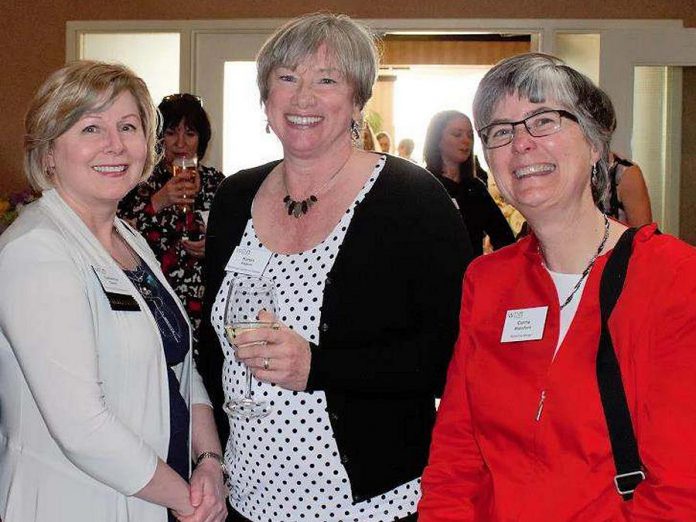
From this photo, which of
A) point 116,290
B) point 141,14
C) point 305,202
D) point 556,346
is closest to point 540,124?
point 556,346

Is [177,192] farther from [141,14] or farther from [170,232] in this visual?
[141,14]

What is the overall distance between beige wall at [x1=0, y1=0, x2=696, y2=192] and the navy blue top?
445 cm

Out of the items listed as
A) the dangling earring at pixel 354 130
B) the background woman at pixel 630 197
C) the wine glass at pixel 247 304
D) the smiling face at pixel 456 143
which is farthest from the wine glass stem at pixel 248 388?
the smiling face at pixel 456 143

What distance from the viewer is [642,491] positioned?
1528mm

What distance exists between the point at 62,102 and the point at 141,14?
461 cm

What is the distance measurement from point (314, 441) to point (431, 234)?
524 mm

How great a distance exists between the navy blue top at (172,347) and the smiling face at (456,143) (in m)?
3.39

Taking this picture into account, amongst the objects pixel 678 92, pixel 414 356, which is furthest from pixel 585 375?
pixel 678 92

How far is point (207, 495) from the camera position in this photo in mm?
1977

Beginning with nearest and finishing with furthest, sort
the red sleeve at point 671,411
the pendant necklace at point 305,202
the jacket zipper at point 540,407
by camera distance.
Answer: the red sleeve at point 671,411 < the jacket zipper at point 540,407 < the pendant necklace at point 305,202

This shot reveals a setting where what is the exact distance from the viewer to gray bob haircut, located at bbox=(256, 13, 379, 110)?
6.87 ft

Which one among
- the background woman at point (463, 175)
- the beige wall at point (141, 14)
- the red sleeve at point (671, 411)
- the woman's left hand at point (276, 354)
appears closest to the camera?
the red sleeve at point (671, 411)

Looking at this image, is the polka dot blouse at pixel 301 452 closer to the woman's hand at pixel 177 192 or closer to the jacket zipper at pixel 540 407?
the jacket zipper at pixel 540 407

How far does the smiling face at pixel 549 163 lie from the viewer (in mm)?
1714
